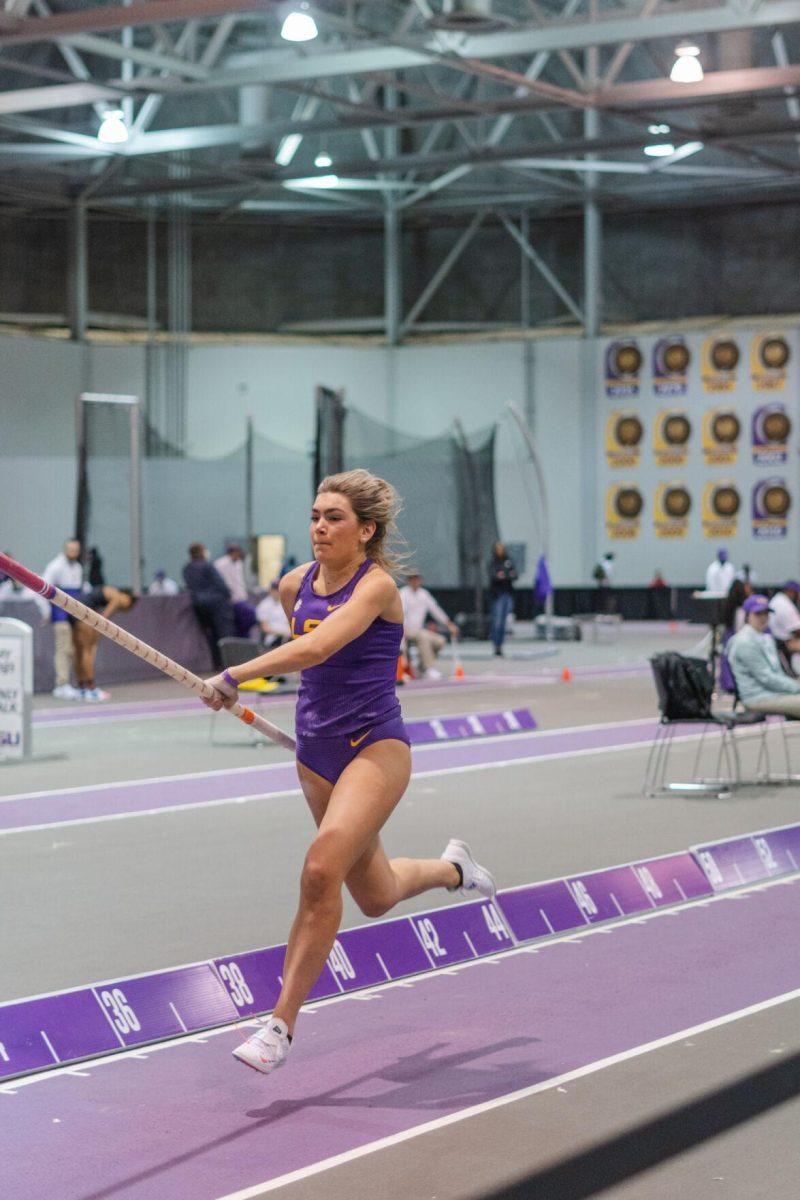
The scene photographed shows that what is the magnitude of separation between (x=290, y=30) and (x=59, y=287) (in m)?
15.8

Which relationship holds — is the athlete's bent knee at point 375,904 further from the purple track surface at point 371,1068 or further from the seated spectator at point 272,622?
the seated spectator at point 272,622

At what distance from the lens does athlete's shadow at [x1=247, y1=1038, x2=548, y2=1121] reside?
5215mm

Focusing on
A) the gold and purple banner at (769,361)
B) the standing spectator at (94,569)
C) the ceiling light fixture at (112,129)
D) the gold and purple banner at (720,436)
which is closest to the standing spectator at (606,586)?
the gold and purple banner at (720,436)

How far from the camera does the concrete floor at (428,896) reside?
470 centimetres

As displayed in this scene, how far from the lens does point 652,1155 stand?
15.5 feet

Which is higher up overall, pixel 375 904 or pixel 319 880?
pixel 319 880

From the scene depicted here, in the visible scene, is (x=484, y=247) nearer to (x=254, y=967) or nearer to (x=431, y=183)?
(x=431, y=183)

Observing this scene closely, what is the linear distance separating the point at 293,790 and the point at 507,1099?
737cm

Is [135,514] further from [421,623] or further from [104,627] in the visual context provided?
[104,627]

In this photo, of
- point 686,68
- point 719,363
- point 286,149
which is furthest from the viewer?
point 719,363

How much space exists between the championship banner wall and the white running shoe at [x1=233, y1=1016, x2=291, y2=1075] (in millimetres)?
30842

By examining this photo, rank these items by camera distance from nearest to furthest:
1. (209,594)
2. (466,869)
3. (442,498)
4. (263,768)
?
(466,869) < (263,768) < (209,594) < (442,498)

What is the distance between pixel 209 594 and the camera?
2286 cm

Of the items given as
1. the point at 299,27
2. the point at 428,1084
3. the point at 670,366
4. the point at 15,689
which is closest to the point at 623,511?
the point at 670,366
